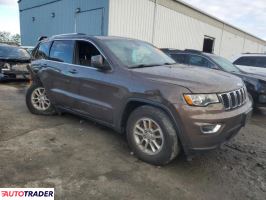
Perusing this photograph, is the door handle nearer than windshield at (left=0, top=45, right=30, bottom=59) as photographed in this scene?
Yes

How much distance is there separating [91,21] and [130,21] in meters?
2.08

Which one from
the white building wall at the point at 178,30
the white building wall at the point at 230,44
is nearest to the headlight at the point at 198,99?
the white building wall at the point at 178,30

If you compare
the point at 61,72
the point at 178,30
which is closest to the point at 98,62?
the point at 61,72

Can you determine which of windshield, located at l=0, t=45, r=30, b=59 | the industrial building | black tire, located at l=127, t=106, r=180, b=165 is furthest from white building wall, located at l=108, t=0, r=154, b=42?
black tire, located at l=127, t=106, r=180, b=165

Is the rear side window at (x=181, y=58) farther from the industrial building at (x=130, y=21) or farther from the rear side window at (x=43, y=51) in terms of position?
the industrial building at (x=130, y=21)

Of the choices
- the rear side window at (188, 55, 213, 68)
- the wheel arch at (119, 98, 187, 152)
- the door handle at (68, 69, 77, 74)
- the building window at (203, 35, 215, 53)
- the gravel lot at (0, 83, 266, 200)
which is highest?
the building window at (203, 35, 215, 53)

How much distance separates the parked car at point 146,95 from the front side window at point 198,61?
2904 millimetres

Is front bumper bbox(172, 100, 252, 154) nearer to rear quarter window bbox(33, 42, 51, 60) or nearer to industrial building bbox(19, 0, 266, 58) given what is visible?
rear quarter window bbox(33, 42, 51, 60)

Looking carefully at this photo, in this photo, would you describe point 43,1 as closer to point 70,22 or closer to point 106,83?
point 70,22

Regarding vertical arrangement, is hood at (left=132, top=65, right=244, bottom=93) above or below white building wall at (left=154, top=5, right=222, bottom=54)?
below

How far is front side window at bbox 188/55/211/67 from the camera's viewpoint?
23.1 feet

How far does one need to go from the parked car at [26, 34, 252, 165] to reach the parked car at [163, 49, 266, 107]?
2681 millimetres

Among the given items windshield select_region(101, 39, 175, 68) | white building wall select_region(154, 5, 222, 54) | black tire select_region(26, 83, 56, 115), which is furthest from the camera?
white building wall select_region(154, 5, 222, 54)

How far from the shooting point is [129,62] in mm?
3752
